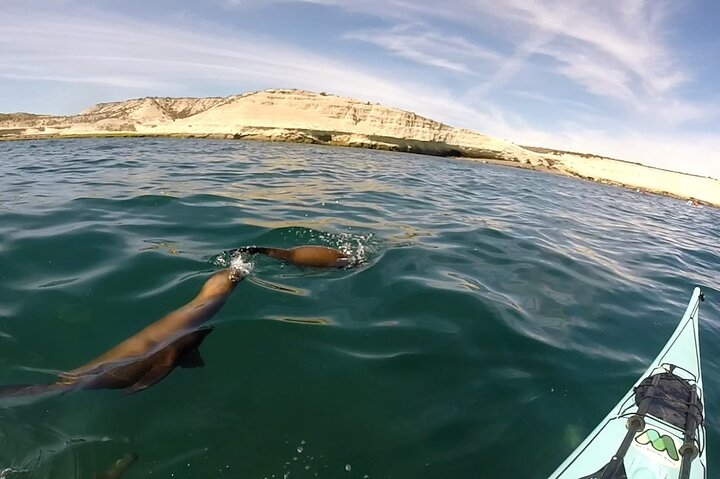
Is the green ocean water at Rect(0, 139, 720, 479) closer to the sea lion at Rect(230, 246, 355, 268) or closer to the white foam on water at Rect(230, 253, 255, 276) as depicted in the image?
the white foam on water at Rect(230, 253, 255, 276)

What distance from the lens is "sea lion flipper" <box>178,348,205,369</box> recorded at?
3.51 meters

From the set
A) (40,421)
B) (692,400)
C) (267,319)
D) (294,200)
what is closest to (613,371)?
(692,400)

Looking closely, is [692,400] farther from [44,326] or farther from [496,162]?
[496,162]

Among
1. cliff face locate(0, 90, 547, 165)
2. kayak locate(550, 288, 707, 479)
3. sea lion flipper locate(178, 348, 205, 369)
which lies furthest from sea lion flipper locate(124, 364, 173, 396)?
cliff face locate(0, 90, 547, 165)

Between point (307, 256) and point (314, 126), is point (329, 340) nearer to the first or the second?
point (307, 256)

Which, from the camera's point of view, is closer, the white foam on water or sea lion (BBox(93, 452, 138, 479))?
sea lion (BBox(93, 452, 138, 479))

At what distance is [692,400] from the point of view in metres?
3.67

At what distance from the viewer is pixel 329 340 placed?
4105 millimetres

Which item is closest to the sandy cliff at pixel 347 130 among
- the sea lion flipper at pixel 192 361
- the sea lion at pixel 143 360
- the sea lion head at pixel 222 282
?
the sea lion head at pixel 222 282

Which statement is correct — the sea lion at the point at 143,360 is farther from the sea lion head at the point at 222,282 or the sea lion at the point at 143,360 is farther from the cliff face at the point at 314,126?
the cliff face at the point at 314,126

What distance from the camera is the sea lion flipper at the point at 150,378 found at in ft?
10.5

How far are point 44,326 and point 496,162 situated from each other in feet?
166

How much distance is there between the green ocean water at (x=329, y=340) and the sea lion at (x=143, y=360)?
101 mm

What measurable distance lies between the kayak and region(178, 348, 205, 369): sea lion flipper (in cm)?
285
